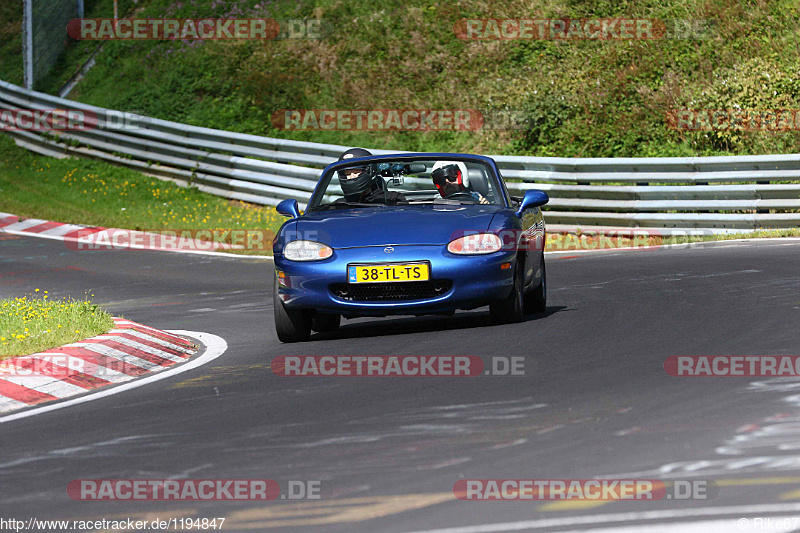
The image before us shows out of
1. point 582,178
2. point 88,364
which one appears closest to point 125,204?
point 582,178

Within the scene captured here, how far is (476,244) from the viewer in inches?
368

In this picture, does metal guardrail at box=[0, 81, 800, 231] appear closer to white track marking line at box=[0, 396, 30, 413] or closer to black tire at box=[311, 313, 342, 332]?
black tire at box=[311, 313, 342, 332]

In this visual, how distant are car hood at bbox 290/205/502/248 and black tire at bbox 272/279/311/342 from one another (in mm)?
550

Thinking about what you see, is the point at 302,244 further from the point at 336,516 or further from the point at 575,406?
the point at 336,516

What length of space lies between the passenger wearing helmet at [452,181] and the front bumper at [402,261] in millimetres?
1383

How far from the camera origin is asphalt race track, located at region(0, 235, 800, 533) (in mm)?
4773

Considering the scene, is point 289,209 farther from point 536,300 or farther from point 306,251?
point 536,300

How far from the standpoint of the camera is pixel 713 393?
670 cm

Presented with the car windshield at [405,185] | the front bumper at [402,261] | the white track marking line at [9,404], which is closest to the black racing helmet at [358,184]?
the car windshield at [405,185]

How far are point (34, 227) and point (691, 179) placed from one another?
10.8 m

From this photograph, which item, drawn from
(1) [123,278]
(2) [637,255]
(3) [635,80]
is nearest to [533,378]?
(2) [637,255]

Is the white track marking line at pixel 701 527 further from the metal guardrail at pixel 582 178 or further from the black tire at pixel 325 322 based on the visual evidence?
the metal guardrail at pixel 582 178

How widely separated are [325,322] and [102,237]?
1106 cm

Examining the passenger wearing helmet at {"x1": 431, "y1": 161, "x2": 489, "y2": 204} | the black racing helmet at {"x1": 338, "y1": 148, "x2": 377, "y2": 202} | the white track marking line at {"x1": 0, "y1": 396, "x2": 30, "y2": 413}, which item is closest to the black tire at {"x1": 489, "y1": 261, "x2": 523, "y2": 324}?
the passenger wearing helmet at {"x1": 431, "y1": 161, "x2": 489, "y2": 204}
